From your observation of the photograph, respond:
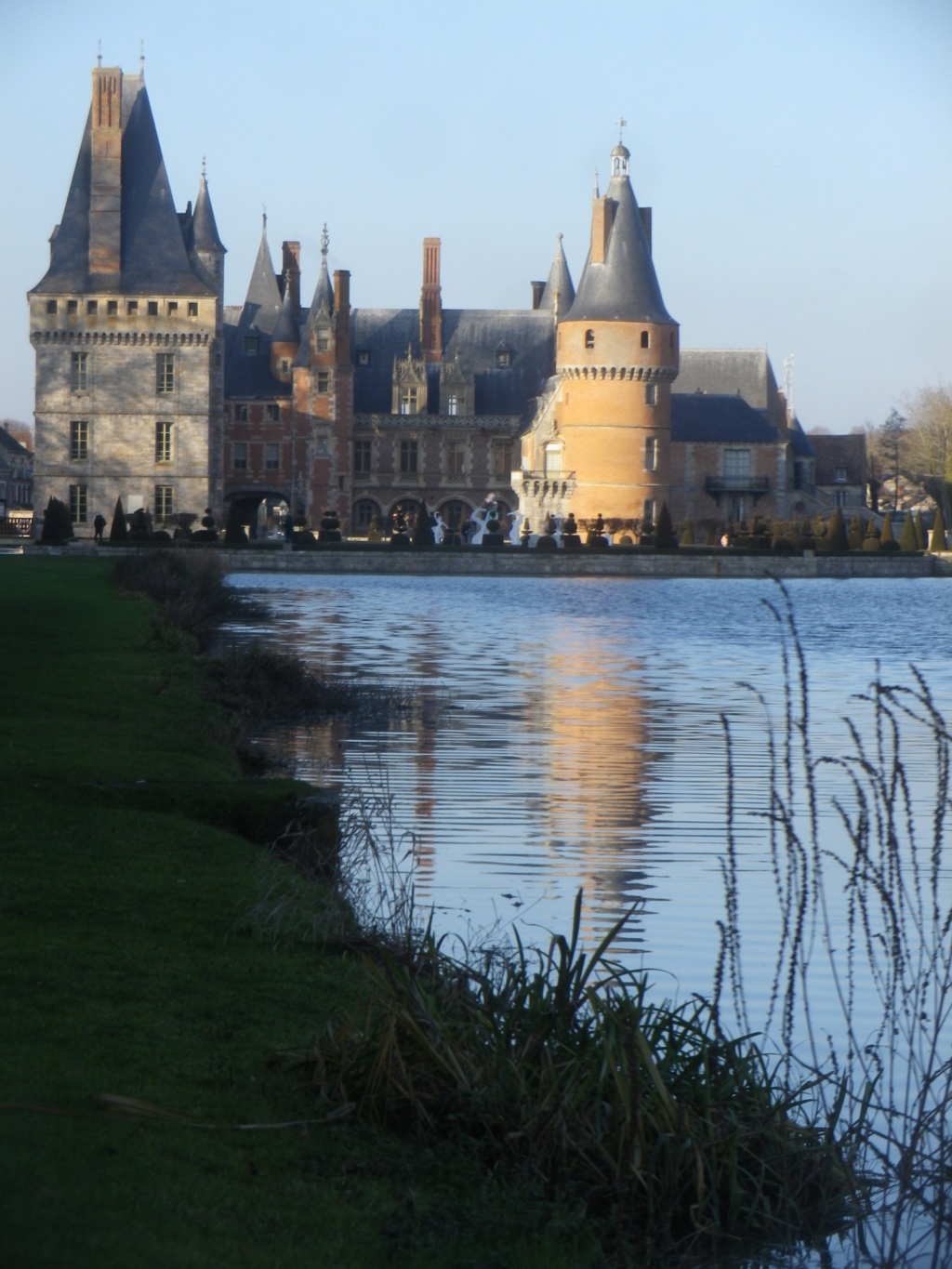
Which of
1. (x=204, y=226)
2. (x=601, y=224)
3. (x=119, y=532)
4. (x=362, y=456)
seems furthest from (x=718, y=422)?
(x=119, y=532)

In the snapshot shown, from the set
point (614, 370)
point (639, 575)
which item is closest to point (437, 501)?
point (614, 370)

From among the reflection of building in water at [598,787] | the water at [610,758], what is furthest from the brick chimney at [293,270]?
the reflection of building in water at [598,787]

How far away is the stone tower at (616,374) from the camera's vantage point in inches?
2090

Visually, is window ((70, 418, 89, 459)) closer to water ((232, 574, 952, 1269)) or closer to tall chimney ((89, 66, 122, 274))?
tall chimney ((89, 66, 122, 274))

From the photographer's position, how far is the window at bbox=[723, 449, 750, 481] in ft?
199

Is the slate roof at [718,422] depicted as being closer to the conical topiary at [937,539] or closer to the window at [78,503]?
the conical topiary at [937,539]

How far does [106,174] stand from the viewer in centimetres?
5119

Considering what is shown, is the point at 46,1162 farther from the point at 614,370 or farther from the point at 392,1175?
the point at 614,370

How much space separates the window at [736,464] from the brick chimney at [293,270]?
16783mm

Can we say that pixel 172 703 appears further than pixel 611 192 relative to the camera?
No

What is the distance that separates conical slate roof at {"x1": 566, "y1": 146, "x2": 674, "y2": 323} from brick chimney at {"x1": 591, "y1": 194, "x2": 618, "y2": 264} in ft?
0.65

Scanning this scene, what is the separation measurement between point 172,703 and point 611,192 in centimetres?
4696

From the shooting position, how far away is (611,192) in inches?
2114

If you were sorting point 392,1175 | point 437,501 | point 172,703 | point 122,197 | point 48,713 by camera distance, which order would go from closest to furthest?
point 392,1175 < point 48,713 < point 172,703 < point 122,197 < point 437,501
